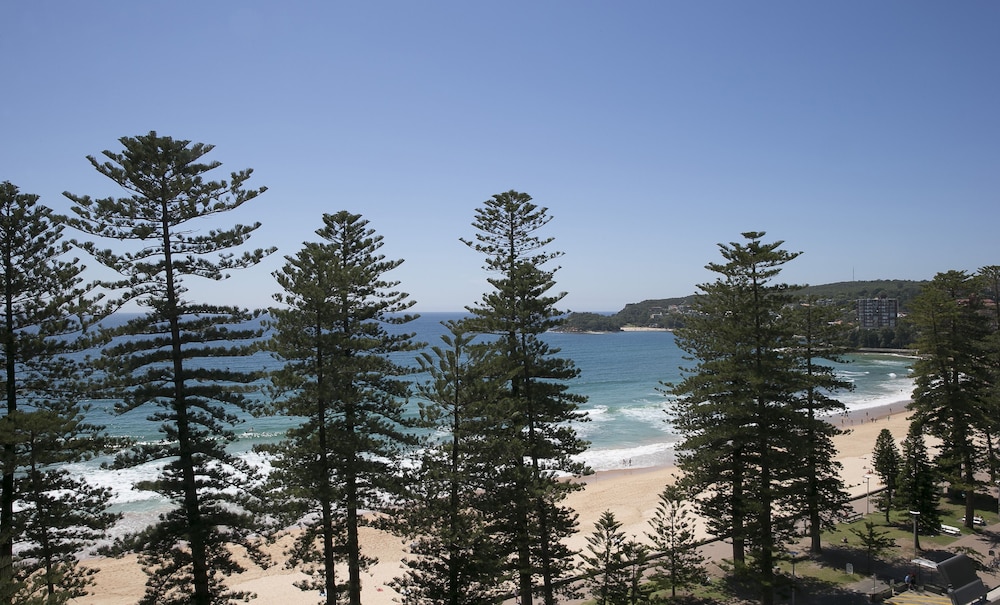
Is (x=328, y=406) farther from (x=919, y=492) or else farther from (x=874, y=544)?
(x=919, y=492)

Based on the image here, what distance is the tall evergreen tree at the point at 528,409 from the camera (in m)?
11.4

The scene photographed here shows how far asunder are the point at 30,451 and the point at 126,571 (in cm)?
1268

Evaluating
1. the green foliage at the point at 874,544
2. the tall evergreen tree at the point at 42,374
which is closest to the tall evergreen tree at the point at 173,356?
the tall evergreen tree at the point at 42,374

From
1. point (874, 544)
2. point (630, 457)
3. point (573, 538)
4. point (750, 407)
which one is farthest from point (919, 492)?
point (630, 457)

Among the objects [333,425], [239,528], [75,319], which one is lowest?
[239,528]

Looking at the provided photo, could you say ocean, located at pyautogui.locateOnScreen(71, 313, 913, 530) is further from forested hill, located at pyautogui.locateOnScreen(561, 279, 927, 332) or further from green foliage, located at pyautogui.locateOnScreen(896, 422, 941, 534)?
forested hill, located at pyautogui.locateOnScreen(561, 279, 927, 332)

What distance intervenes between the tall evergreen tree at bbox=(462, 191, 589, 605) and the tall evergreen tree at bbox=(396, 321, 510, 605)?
0.51 metres

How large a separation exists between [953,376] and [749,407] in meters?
10.4

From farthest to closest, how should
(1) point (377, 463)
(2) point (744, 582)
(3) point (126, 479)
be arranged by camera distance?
(3) point (126, 479) → (2) point (744, 582) → (1) point (377, 463)

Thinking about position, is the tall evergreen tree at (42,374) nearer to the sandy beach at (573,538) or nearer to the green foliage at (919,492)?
the sandy beach at (573,538)

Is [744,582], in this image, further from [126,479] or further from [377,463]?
[126,479]

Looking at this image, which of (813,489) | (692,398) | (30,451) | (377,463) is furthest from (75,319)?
(813,489)

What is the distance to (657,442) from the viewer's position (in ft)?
115

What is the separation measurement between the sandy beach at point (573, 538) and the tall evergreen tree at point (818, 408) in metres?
5.19
